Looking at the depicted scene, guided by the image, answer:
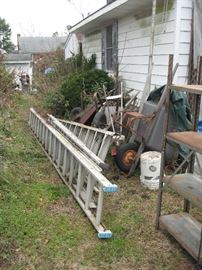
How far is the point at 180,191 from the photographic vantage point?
3.62 metres

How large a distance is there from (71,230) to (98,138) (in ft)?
7.28

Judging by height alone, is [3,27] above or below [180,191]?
above

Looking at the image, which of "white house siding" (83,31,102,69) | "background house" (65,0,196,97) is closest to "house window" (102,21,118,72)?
"background house" (65,0,196,97)

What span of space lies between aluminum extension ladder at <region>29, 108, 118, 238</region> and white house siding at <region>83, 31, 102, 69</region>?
510cm

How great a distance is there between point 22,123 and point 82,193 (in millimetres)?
5887

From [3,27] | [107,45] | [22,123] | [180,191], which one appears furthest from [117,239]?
[3,27]

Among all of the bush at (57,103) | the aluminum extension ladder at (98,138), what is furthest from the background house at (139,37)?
the aluminum extension ladder at (98,138)

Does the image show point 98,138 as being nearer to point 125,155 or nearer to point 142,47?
point 125,155

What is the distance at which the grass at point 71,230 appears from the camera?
343cm

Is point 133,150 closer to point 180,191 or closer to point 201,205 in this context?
point 180,191

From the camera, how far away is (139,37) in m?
8.22

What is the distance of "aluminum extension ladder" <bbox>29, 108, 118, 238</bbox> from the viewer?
12.7ft

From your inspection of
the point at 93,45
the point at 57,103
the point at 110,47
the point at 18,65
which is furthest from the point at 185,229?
the point at 18,65

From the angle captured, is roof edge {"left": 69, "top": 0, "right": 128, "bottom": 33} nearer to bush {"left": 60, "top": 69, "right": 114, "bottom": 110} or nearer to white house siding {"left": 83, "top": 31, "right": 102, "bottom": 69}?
white house siding {"left": 83, "top": 31, "right": 102, "bottom": 69}
